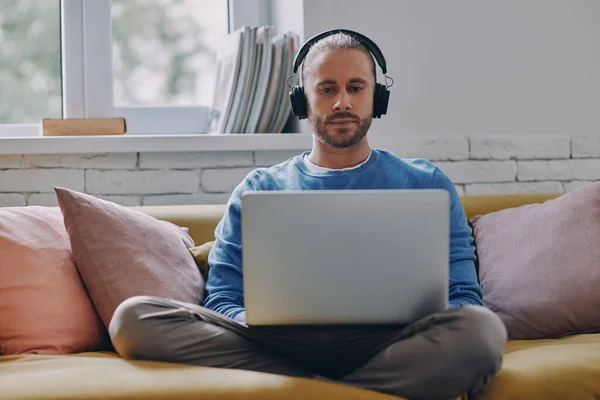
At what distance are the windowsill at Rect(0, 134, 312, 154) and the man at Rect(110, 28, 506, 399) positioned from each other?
0.43 meters

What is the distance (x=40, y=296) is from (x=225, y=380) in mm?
564

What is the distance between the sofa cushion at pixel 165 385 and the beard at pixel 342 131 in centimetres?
77

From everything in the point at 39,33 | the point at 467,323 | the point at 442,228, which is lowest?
the point at 467,323

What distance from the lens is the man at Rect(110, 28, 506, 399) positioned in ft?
4.58

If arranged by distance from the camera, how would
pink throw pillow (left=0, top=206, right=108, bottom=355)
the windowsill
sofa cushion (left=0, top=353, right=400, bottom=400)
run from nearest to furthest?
sofa cushion (left=0, top=353, right=400, bottom=400) < pink throw pillow (left=0, top=206, right=108, bottom=355) < the windowsill

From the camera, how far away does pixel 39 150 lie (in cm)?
236

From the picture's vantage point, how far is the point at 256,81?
2.50 meters

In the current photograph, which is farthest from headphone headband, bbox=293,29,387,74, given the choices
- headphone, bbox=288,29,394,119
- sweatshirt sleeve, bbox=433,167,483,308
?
sweatshirt sleeve, bbox=433,167,483,308

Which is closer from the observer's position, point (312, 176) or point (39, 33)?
point (312, 176)

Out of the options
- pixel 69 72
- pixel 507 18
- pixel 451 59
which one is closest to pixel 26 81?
pixel 69 72

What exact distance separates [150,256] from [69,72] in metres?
1.07

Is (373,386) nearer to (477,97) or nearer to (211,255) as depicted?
(211,255)

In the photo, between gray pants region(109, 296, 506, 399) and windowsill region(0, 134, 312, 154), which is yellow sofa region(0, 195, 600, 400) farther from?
windowsill region(0, 134, 312, 154)

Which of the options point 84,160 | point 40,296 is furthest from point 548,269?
point 84,160
